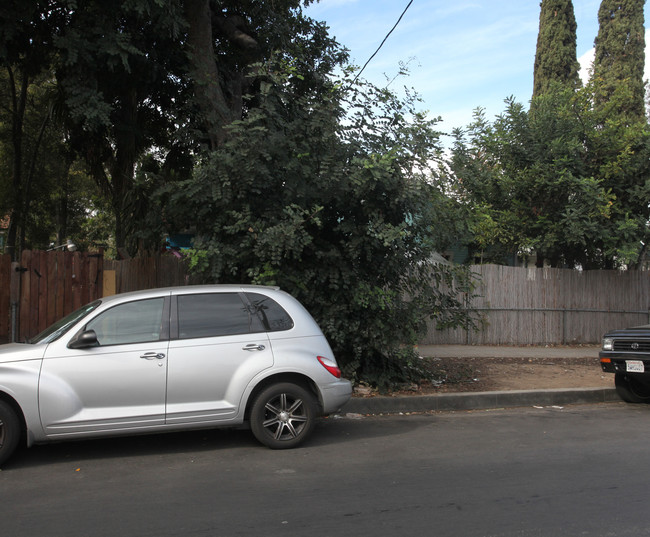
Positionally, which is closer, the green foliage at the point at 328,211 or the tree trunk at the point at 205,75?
the green foliage at the point at 328,211

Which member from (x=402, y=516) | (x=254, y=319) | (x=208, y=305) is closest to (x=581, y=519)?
(x=402, y=516)

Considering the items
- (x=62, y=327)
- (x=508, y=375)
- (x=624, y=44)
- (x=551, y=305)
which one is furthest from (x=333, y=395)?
(x=624, y=44)

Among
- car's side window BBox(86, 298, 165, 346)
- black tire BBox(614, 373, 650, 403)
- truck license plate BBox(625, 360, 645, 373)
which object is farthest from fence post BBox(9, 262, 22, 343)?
black tire BBox(614, 373, 650, 403)

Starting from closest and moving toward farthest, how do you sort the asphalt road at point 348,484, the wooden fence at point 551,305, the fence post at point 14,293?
1. the asphalt road at point 348,484
2. the fence post at point 14,293
3. the wooden fence at point 551,305

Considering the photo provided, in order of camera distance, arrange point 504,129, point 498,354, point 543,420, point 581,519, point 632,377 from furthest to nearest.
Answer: point 504,129
point 498,354
point 632,377
point 543,420
point 581,519

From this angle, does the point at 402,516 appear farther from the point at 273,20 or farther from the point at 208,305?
the point at 273,20

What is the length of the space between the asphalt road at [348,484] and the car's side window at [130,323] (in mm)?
1199

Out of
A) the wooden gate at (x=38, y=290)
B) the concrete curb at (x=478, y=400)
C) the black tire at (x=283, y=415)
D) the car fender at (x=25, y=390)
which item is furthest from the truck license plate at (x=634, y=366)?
the wooden gate at (x=38, y=290)

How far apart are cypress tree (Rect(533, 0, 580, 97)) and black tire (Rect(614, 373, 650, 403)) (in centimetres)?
1603

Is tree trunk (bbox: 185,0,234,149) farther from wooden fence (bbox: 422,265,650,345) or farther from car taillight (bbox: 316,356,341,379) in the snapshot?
wooden fence (bbox: 422,265,650,345)

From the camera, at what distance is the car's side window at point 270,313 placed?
6.12m

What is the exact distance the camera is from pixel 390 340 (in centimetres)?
831

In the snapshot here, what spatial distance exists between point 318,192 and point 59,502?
4.99 m

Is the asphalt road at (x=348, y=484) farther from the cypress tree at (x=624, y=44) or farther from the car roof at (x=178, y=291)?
the cypress tree at (x=624, y=44)
